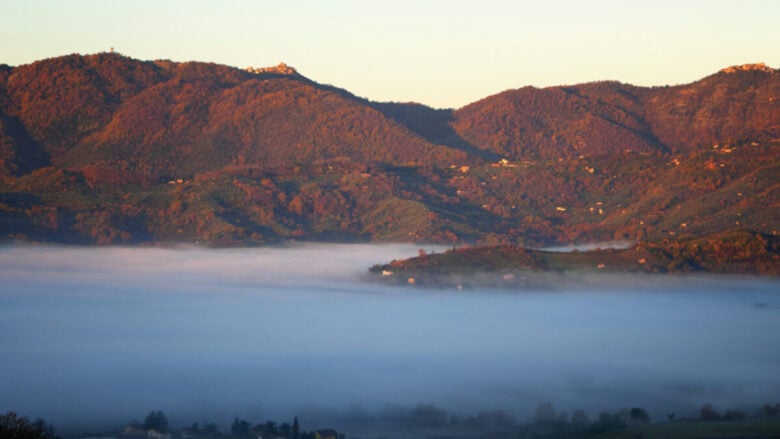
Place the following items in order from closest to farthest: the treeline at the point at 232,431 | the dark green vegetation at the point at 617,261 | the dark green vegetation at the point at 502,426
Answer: the dark green vegetation at the point at 502,426 → the treeline at the point at 232,431 → the dark green vegetation at the point at 617,261

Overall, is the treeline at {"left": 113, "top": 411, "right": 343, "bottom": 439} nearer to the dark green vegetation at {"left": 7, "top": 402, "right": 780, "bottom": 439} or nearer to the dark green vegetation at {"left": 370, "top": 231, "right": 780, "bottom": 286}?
the dark green vegetation at {"left": 7, "top": 402, "right": 780, "bottom": 439}

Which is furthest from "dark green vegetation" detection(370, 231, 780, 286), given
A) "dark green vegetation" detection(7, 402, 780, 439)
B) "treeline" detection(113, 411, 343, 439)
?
"treeline" detection(113, 411, 343, 439)

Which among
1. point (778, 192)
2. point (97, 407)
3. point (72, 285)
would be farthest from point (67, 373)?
point (778, 192)

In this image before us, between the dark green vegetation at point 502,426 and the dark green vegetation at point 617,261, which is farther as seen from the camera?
the dark green vegetation at point 617,261

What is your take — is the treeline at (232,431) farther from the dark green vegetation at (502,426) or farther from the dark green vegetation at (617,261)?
the dark green vegetation at (617,261)

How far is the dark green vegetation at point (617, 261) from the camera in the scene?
151500 mm

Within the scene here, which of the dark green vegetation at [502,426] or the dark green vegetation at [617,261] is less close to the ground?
the dark green vegetation at [617,261]

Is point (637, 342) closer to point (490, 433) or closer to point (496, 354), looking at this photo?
point (496, 354)

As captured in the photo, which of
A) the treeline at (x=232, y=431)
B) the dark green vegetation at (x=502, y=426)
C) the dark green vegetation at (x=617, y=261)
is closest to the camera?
the dark green vegetation at (x=502, y=426)

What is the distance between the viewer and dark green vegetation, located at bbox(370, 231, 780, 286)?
15150cm

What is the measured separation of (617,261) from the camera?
151m

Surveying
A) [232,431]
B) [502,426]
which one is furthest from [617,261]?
[232,431]

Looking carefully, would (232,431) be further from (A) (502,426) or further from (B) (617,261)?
(B) (617,261)

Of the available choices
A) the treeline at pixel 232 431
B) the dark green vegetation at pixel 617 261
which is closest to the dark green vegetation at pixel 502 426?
the treeline at pixel 232 431
